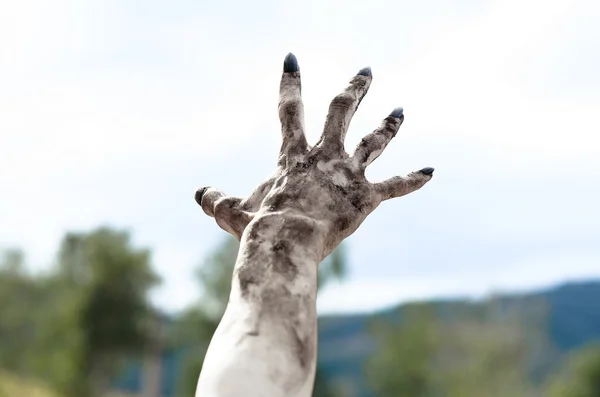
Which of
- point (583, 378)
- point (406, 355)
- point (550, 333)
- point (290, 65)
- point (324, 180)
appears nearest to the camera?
point (324, 180)

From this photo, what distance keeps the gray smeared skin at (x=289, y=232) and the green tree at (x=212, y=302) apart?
2993 centimetres

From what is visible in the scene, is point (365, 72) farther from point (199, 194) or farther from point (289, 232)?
point (289, 232)

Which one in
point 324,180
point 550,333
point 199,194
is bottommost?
point 324,180

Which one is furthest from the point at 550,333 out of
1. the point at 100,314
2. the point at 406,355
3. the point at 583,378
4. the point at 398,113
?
the point at 398,113

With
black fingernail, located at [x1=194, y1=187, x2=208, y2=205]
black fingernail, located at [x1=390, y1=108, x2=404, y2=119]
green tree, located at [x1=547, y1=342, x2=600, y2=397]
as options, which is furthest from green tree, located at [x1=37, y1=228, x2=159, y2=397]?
black fingernail, located at [x1=390, y1=108, x2=404, y2=119]

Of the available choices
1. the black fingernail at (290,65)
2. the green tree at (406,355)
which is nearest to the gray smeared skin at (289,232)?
the black fingernail at (290,65)

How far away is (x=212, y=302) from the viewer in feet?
119

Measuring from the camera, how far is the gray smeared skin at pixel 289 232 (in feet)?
9.72

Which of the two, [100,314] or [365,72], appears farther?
[100,314]

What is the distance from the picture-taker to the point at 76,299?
3588 centimetres

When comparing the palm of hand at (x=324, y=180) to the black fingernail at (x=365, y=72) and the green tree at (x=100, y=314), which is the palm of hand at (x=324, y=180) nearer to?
the black fingernail at (x=365, y=72)

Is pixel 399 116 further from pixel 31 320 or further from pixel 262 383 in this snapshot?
pixel 31 320

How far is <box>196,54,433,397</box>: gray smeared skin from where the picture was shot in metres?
2.96

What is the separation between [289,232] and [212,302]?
3320cm
